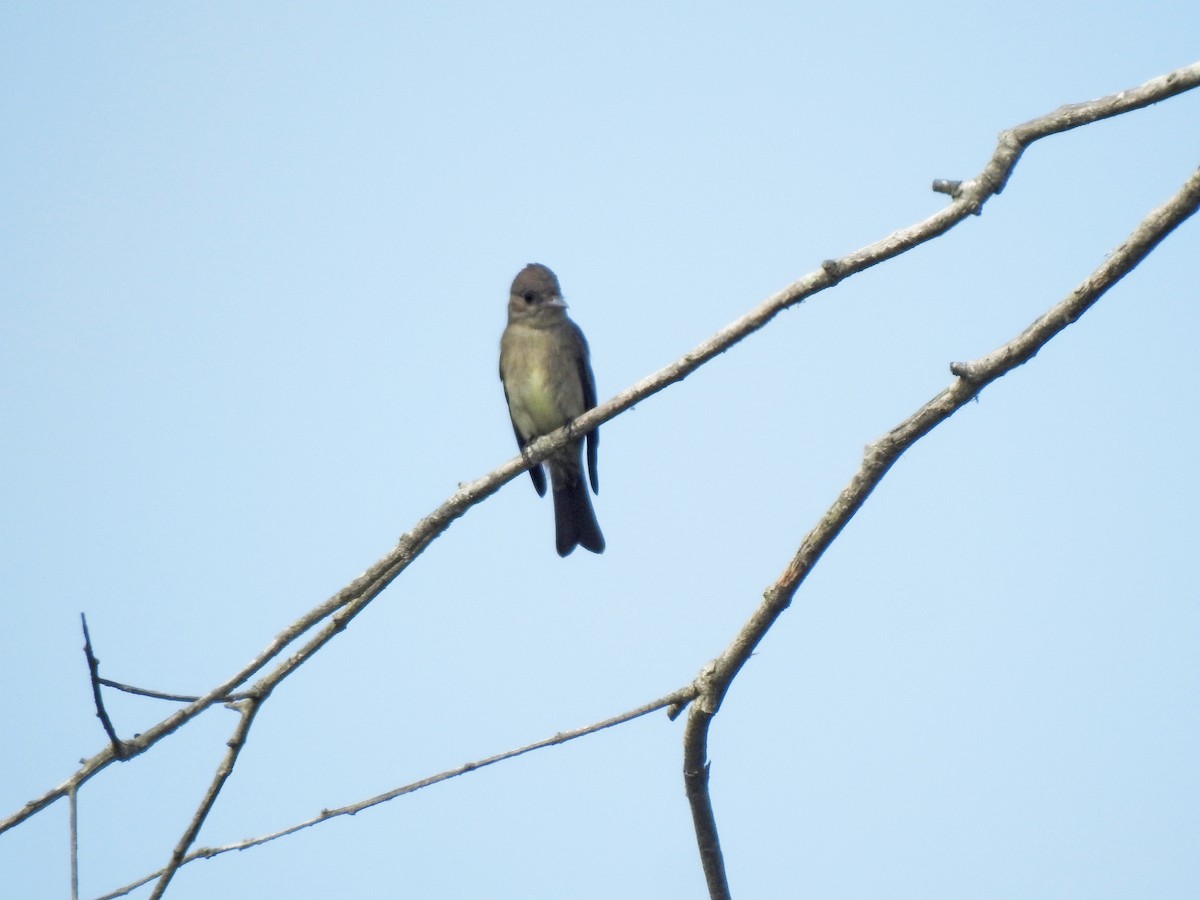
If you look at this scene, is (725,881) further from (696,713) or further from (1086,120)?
(1086,120)

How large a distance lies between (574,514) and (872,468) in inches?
213

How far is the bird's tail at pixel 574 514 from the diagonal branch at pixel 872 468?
501cm

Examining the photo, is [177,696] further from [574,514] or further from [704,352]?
[574,514]

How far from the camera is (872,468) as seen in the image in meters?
3.37

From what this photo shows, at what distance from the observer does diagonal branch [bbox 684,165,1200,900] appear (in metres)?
3.15

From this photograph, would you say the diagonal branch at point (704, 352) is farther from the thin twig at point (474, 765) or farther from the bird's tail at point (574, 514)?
the bird's tail at point (574, 514)

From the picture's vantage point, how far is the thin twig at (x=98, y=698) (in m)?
3.20

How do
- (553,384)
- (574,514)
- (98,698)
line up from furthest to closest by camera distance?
(574,514) → (553,384) → (98,698)

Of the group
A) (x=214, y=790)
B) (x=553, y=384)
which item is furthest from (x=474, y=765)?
(x=553, y=384)

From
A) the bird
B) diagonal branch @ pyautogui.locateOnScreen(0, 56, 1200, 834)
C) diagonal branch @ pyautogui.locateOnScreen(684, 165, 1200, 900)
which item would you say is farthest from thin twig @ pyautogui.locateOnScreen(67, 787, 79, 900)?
the bird

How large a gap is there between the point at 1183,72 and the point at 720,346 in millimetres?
1252

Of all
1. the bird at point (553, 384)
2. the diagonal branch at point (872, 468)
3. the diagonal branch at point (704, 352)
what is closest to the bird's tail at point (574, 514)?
the bird at point (553, 384)

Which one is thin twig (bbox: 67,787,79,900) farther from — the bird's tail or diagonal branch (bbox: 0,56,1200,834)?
the bird's tail

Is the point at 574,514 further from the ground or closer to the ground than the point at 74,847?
further from the ground
